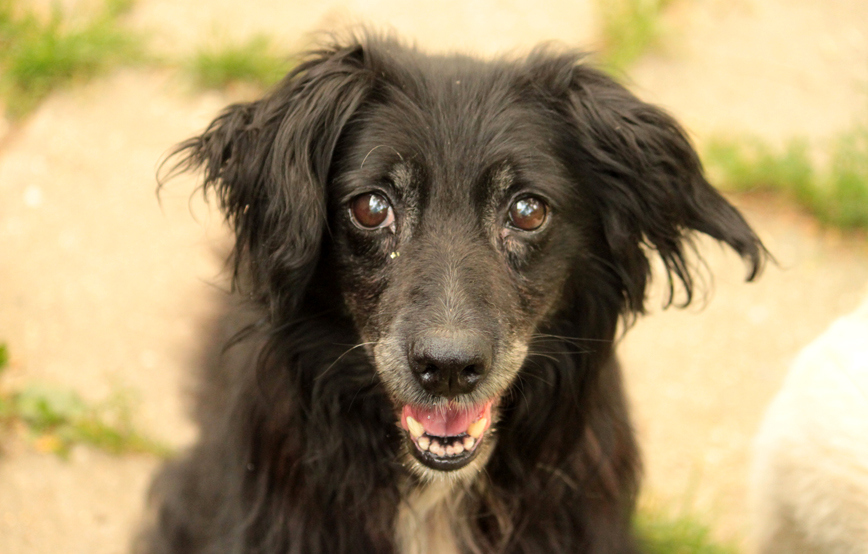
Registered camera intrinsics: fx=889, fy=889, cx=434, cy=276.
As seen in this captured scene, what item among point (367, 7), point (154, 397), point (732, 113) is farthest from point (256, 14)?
point (732, 113)

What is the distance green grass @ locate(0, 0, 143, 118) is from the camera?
455 centimetres

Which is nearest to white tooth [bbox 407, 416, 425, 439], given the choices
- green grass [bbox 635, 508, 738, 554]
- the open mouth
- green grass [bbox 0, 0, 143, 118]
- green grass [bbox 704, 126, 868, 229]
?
the open mouth

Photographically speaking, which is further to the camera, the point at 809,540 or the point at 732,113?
the point at 732,113

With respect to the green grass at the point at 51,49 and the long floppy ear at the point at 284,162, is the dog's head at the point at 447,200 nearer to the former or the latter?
the long floppy ear at the point at 284,162

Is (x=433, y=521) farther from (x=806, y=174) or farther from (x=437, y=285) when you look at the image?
(x=806, y=174)

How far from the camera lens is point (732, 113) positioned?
4871mm

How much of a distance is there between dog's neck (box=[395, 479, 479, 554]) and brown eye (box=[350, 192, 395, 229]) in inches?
32.0

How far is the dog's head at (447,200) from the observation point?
2.28 m

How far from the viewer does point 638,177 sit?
7.93 feet

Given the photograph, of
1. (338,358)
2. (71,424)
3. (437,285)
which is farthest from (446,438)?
(71,424)

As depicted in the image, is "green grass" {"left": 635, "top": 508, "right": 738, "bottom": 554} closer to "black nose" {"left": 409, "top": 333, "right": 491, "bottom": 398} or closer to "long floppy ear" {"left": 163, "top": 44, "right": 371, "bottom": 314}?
"black nose" {"left": 409, "top": 333, "right": 491, "bottom": 398}

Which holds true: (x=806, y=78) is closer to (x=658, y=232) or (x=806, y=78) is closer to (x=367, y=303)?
(x=658, y=232)

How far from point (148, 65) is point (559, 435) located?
331 centimetres

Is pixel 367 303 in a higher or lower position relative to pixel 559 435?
higher
